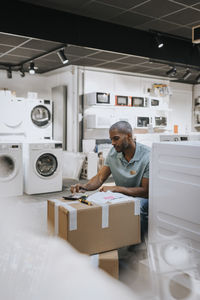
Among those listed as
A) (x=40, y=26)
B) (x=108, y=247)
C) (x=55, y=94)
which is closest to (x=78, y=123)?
(x=55, y=94)

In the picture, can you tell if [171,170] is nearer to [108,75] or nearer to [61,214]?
[61,214]

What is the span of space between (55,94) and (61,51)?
3.00 metres

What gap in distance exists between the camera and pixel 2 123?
730cm

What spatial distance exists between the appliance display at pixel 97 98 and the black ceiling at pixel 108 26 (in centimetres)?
160

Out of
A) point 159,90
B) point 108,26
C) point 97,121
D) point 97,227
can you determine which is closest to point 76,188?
point 97,227

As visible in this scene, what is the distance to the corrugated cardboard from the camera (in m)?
1.70

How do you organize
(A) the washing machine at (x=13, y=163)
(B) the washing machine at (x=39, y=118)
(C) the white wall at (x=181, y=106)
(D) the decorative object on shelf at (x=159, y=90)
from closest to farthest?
(A) the washing machine at (x=13, y=163) → (B) the washing machine at (x=39, y=118) → (D) the decorative object on shelf at (x=159, y=90) → (C) the white wall at (x=181, y=106)

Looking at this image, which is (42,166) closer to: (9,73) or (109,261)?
(9,73)

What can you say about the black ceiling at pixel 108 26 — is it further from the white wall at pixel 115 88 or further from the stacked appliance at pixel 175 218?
the stacked appliance at pixel 175 218

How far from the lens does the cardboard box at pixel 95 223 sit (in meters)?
1.69

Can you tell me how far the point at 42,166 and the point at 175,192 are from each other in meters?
4.71

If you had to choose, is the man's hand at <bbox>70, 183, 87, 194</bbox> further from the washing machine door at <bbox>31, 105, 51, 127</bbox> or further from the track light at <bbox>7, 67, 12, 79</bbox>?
the track light at <bbox>7, 67, 12, 79</bbox>

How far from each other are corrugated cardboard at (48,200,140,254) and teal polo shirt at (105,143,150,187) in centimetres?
61

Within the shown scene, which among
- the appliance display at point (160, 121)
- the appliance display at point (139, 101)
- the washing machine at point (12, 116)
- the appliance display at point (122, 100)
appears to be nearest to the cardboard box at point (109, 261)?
the washing machine at point (12, 116)
